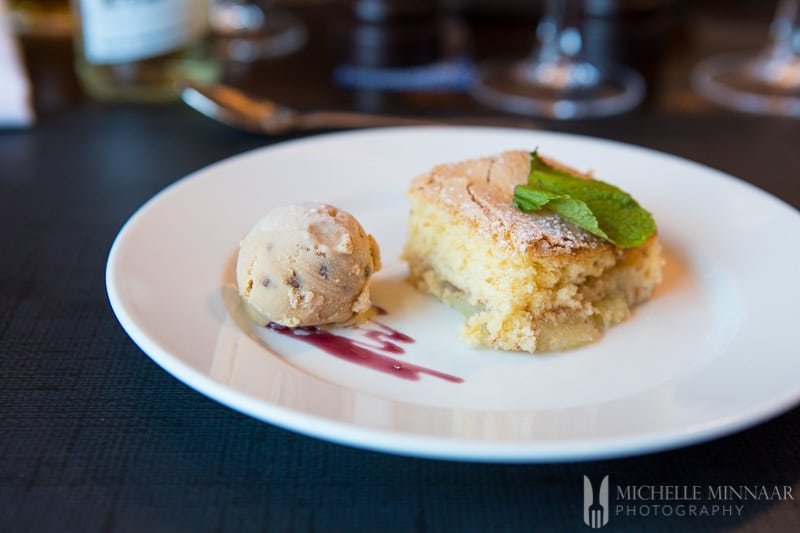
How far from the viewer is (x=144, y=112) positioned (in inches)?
92.1

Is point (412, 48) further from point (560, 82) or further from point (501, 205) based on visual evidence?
point (501, 205)

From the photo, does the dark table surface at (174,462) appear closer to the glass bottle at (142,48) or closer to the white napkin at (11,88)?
the white napkin at (11,88)

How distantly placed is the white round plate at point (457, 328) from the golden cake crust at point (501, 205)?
163 mm

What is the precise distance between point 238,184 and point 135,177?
45 cm

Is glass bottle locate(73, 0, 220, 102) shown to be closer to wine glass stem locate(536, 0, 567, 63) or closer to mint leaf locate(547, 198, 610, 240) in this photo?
wine glass stem locate(536, 0, 567, 63)

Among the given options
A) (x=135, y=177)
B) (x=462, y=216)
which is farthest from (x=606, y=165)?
(x=135, y=177)

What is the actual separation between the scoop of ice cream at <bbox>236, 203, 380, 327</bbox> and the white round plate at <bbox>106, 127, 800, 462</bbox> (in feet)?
0.14

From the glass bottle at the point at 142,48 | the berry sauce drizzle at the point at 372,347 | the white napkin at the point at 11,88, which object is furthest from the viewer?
the glass bottle at the point at 142,48

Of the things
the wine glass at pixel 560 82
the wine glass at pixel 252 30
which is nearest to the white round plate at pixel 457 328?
the wine glass at pixel 560 82

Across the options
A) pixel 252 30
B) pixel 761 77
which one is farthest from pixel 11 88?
pixel 761 77

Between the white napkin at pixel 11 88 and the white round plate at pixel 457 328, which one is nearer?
the white round plate at pixel 457 328

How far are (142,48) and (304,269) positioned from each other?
1348mm

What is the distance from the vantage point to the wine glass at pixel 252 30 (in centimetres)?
284

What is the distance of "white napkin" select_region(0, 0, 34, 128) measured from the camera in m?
2.16
